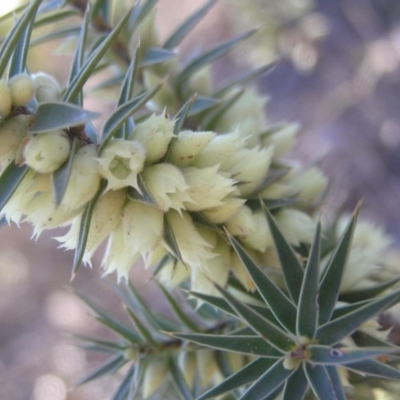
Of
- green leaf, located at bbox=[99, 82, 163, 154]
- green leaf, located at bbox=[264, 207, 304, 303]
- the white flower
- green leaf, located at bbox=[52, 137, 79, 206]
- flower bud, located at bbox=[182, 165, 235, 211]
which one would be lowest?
green leaf, located at bbox=[264, 207, 304, 303]

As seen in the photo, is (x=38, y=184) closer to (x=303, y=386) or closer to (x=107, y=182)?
(x=107, y=182)

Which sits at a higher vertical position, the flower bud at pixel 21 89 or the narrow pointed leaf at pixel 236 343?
the flower bud at pixel 21 89

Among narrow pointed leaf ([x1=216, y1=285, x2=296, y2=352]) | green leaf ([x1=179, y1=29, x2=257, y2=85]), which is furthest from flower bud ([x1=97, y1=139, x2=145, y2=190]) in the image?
green leaf ([x1=179, y1=29, x2=257, y2=85])

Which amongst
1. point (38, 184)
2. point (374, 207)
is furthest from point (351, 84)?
point (38, 184)

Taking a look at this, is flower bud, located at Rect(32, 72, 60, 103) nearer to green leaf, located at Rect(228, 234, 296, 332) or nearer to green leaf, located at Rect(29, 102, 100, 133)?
green leaf, located at Rect(29, 102, 100, 133)

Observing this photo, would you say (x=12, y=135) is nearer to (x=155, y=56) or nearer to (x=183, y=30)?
(x=155, y=56)

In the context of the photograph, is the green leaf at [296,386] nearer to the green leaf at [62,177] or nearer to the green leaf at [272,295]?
the green leaf at [272,295]

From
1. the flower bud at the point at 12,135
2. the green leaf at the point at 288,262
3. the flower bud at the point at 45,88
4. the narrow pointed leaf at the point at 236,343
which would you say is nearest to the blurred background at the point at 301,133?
the flower bud at the point at 45,88
